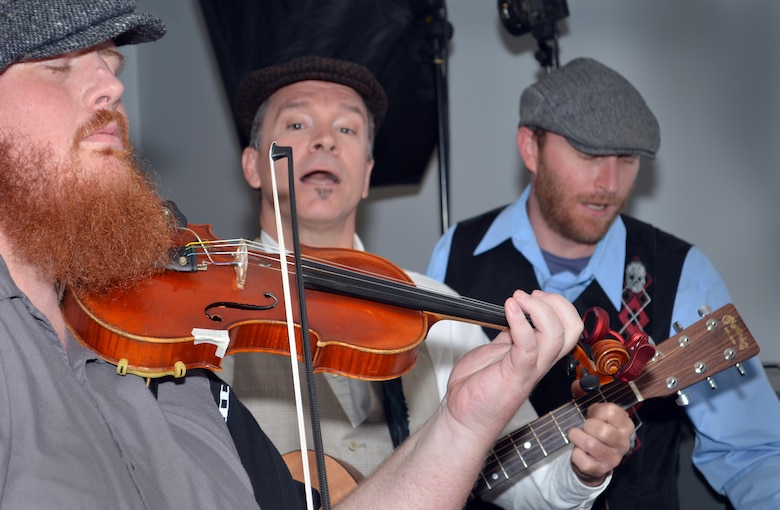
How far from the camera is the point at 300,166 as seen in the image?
2.19 m

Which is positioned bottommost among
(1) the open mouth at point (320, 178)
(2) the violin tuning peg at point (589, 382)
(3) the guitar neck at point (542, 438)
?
(3) the guitar neck at point (542, 438)

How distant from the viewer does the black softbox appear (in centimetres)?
300

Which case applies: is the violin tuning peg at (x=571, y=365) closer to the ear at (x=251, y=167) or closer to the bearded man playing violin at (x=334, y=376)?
the bearded man playing violin at (x=334, y=376)

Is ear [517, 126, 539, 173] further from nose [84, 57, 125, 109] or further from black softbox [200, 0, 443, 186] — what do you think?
nose [84, 57, 125, 109]

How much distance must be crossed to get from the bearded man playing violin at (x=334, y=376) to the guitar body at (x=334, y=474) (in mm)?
15

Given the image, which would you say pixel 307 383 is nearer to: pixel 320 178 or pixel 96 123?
pixel 96 123

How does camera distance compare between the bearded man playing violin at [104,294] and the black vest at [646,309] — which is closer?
the bearded man playing violin at [104,294]

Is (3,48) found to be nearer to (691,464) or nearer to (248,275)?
(248,275)

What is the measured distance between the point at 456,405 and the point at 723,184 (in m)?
2.15

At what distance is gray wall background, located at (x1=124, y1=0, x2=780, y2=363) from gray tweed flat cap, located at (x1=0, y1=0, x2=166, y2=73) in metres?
1.53

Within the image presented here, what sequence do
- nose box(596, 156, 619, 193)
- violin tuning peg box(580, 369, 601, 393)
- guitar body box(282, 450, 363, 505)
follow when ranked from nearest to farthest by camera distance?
violin tuning peg box(580, 369, 601, 393), guitar body box(282, 450, 363, 505), nose box(596, 156, 619, 193)

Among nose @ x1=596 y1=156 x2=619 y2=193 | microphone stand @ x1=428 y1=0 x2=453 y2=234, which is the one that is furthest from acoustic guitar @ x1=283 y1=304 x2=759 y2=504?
microphone stand @ x1=428 y1=0 x2=453 y2=234

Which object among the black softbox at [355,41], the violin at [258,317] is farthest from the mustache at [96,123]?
the black softbox at [355,41]

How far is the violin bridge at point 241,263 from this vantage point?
4.77 ft
